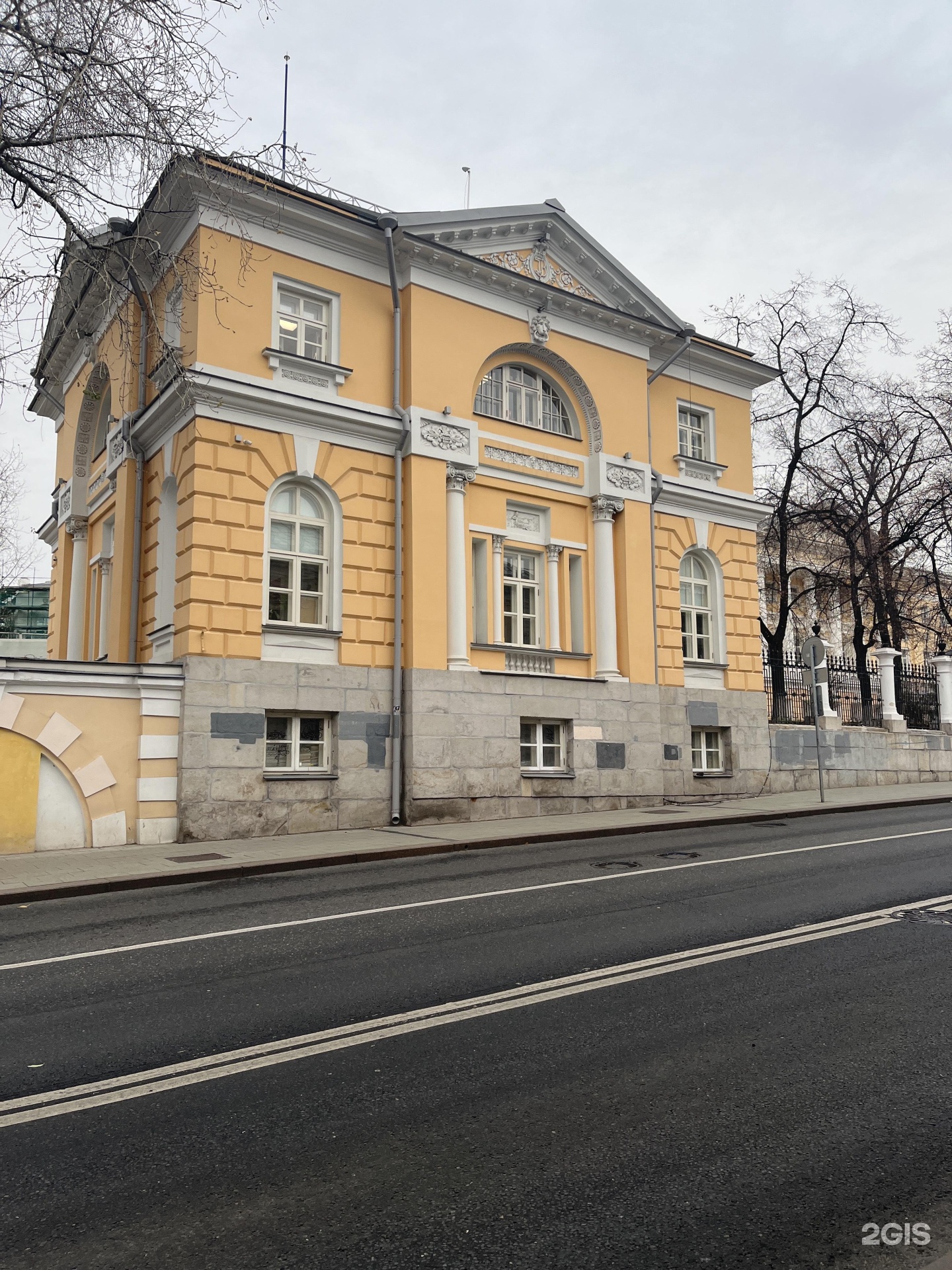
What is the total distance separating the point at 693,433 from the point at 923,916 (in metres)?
16.8

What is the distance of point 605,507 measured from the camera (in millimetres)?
20281

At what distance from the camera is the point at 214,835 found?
14.7 metres

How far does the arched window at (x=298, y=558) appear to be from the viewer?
16438mm

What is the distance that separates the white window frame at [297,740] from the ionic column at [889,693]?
52.4ft

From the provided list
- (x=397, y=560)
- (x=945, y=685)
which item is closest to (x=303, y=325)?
(x=397, y=560)

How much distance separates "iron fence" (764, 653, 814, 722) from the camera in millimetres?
24719

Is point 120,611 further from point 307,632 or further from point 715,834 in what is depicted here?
point 715,834

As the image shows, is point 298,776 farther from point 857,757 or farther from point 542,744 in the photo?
point 857,757

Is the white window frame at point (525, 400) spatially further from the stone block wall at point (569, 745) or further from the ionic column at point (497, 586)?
the stone block wall at point (569, 745)

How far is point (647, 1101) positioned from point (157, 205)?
16783mm

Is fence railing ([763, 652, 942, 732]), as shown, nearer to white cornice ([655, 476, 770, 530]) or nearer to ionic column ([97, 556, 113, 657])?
white cornice ([655, 476, 770, 530])

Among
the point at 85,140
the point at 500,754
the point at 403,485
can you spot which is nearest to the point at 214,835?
the point at 500,754

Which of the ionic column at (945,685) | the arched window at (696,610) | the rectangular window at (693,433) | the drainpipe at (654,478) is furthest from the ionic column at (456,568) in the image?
the ionic column at (945,685)

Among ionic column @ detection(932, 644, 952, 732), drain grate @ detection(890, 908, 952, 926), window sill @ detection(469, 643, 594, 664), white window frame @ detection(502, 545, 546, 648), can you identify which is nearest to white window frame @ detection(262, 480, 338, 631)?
window sill @ detection(469, 643, 594, 664)
